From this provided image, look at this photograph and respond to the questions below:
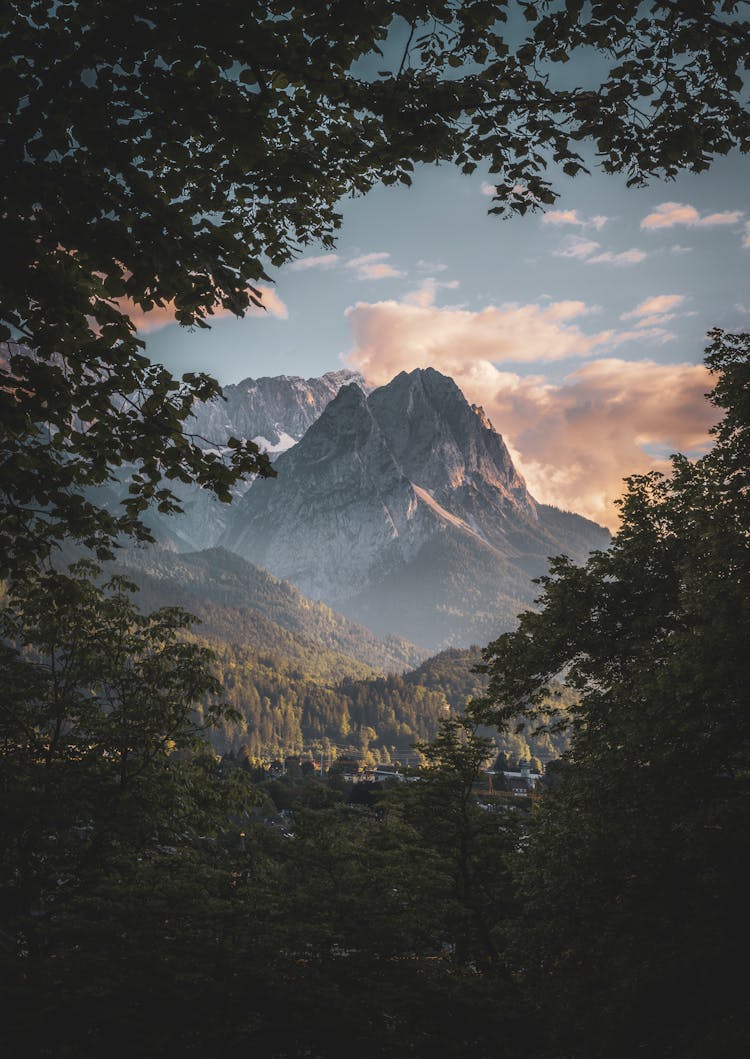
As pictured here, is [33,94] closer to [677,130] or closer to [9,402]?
[9,402]

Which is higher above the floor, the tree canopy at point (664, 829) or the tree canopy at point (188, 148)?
the tree canopy at point (188, 148)

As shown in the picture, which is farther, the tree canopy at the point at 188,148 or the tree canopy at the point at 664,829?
the tree canopy at the point at 664,829

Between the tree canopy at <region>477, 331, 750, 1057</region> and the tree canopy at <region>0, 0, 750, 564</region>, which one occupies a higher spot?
the tree canopy at <region>0, 0, 750, 564</region>

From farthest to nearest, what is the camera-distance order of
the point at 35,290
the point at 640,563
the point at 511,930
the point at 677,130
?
the point at 640,563 → the point at 511,930 → the point at 677,130 → the point at 35,290

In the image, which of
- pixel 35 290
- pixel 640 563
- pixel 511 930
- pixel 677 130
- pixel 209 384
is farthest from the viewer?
pixel 640 563

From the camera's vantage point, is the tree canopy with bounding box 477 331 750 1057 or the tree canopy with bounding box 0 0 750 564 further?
the tree canopy with bounding box 477 331 750 1057

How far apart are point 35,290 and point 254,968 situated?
10.6 metres

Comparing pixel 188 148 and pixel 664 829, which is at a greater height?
pixel 188 148

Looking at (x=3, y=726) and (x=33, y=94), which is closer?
(x=33, y=94)

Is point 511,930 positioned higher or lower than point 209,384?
lower

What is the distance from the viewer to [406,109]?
218 inches

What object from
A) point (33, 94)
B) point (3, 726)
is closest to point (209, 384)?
point (33, 94)

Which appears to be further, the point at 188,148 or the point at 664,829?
the point at 664,829

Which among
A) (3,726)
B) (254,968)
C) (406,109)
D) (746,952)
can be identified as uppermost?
(406,109)
